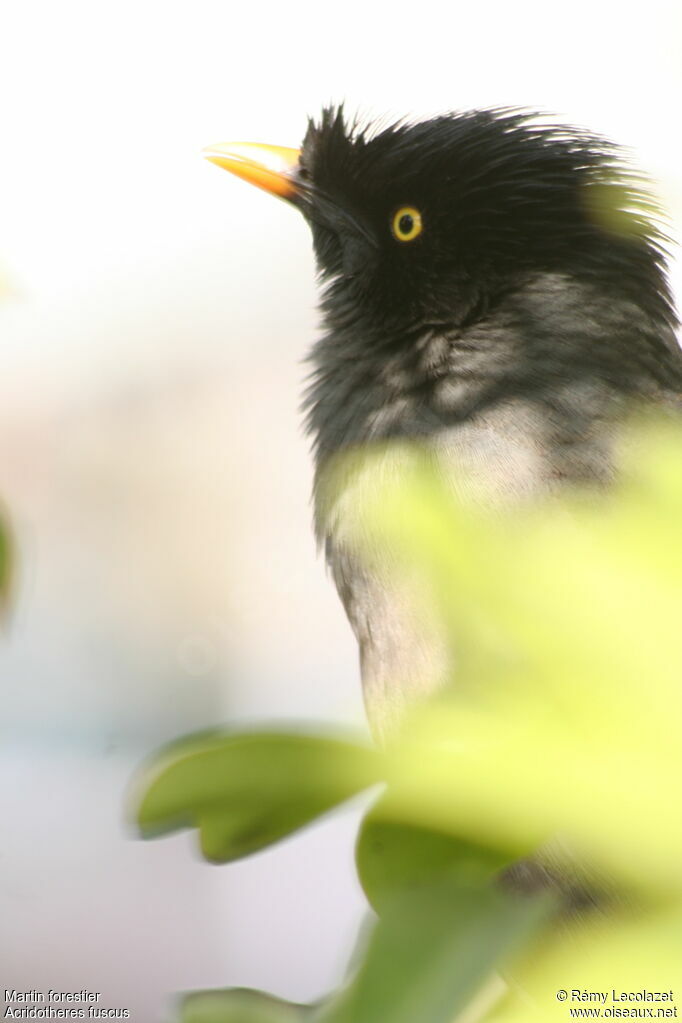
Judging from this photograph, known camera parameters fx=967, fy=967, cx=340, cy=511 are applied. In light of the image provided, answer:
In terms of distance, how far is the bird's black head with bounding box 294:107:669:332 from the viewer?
97 centimetres

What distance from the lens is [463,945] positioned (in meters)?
0.35

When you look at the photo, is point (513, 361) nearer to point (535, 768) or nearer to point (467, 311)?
point (467, 311)

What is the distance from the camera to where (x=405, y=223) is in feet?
3.36

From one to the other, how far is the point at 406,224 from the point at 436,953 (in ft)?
2.69

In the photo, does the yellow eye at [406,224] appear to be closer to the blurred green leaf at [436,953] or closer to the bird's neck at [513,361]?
the bird's neck at [513,361]

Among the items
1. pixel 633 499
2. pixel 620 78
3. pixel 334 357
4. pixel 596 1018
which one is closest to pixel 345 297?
pixel 334 357

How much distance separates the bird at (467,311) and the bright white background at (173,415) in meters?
0.24

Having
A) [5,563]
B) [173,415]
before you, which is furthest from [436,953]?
[173,415]

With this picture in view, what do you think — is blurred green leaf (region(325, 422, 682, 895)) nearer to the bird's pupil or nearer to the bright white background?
the bird's pupil

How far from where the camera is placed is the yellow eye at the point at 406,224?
1.01m

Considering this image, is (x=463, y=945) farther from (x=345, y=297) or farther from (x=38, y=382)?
(x=38, y=382)

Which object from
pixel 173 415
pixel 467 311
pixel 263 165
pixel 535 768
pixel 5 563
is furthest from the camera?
pixel 173 415

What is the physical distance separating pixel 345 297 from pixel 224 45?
494 mm

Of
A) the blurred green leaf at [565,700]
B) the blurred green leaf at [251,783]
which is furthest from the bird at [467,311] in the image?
the blurred green leaf at [565,700]
